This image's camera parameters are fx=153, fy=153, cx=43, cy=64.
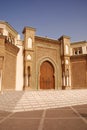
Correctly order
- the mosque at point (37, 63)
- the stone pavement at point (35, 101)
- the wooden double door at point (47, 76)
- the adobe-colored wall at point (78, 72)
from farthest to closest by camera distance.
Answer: the adobe-colored wall at point (78, 72), the wooden double door at point (47, 76), the mosque at point (37, 63), the stone pavement at point (35, 101)

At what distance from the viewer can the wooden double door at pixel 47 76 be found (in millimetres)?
15977

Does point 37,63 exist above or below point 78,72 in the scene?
above

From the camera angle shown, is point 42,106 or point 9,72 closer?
point 42,106

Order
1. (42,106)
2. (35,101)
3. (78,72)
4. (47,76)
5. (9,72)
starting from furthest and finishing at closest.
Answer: (78,72) < (47,76) < (9,72) < (35,101) < (42,106)

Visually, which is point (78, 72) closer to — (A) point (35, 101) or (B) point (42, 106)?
(A) point (35, 101)

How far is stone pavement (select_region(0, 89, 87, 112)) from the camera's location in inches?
317

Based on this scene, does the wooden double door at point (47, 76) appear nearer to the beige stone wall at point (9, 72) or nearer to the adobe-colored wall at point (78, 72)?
the adobe-colored wall at point (78, 72)

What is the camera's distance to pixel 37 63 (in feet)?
51.1

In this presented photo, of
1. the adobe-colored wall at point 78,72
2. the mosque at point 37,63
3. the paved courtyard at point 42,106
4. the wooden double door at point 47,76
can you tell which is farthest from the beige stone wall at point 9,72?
the adobe-colored wall at point 78,72

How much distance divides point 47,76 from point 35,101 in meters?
7.69

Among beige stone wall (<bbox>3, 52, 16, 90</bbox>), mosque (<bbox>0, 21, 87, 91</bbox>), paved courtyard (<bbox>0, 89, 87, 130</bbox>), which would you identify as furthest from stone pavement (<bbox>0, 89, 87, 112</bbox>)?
beige stone wall (<bbox>3, 52, 16, 90</bbox>)

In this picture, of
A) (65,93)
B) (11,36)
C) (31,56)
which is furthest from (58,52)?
(65,93)

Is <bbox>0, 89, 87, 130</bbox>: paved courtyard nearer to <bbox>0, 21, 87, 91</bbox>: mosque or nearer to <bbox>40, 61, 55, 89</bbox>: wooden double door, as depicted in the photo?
<bbox>0, 21, 87, 91</bbox>: mosque

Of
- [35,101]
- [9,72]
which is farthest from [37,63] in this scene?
[35,101]
